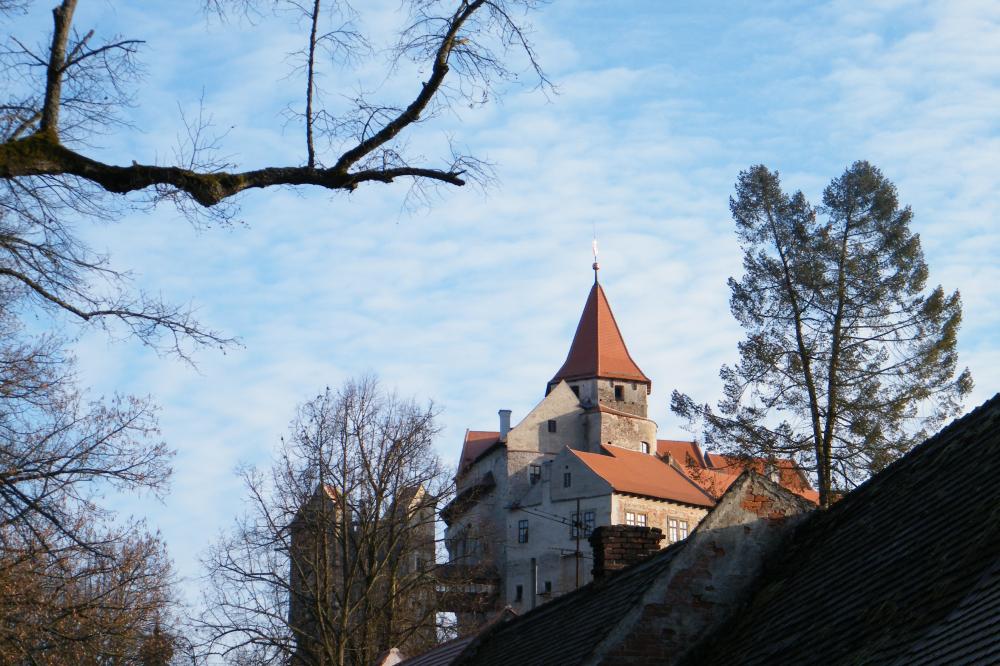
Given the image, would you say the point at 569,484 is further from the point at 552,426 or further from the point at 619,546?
the point at 619,546

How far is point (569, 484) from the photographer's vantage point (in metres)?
67.4

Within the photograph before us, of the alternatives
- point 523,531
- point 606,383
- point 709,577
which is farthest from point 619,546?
point 606,383

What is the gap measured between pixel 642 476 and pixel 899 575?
2351 inches

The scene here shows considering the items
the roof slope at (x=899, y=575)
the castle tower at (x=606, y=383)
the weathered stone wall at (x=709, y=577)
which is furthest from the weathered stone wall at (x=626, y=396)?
the roof slope at (x=899, y=575)

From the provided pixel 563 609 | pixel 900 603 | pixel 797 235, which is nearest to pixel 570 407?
pixel 797 235

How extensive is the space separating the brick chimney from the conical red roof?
218 ft

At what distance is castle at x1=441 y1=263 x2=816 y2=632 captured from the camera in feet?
215

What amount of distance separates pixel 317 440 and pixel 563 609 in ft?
80.5

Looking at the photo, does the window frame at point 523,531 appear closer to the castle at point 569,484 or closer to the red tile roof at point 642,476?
the castle at point 569,484

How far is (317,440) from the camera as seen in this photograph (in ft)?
129

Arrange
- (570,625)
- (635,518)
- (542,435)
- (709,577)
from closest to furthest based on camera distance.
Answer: (709,577) < (570,625) < (635,518) < (542,435)

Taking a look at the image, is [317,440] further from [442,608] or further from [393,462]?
[442,608]

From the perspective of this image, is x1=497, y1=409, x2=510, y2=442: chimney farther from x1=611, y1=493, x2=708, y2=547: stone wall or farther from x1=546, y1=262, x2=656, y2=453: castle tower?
x1=611, y1=493, x2=708, y2=547: stone wall

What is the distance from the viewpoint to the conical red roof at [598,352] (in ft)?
276
